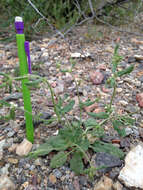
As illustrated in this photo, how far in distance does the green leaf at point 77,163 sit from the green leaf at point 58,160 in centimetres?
5

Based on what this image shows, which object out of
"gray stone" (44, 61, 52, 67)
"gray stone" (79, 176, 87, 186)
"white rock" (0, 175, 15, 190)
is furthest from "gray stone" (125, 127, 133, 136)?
"gray stone" (44, 61, 52, 67)

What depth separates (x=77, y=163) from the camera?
3.62 ft

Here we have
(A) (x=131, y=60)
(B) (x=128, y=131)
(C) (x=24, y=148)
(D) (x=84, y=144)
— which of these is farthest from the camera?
(A) (x=131, y=60)

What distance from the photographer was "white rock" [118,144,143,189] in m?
1.02

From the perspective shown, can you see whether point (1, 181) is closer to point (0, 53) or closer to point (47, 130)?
point (47, 130)

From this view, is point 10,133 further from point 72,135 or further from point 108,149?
point 108,149

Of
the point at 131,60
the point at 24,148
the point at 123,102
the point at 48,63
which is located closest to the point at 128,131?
the point at 123,102

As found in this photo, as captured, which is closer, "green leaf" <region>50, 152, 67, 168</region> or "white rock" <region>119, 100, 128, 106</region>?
"green leaf" <region>50, 152, 67, 168</region>

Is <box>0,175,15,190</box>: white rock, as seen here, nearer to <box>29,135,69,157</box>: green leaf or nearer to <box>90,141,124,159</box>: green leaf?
<box>29,135,69,157</box>: green leaf

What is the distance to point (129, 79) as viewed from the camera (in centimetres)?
196

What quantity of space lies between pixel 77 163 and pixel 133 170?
31 centimetres

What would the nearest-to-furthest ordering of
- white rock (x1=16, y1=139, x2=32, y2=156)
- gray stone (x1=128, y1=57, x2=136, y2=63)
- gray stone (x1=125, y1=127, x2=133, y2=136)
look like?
white rock (x1=16, y1=139, x2=32, y2=156)
gray stone (x1=125, y1=127, x2=133, y2=136)
gray stone (x1=128, y1=57, x2=136, y2=63)

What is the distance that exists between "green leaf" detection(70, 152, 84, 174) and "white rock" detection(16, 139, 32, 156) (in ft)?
0.97

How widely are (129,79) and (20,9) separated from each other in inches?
70.0
